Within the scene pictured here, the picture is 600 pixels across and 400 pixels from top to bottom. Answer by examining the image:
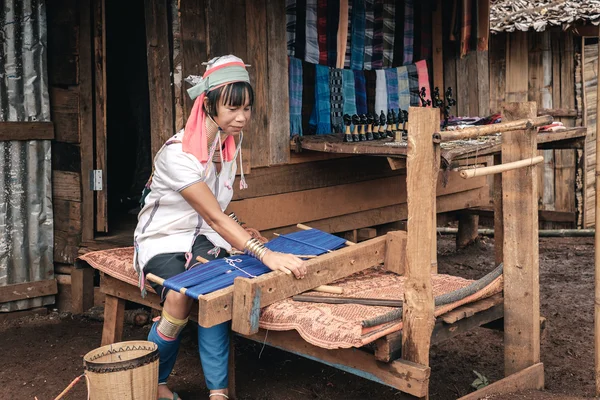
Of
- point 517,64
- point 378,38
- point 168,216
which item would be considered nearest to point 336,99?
point 378,38

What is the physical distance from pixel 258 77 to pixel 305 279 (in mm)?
2488

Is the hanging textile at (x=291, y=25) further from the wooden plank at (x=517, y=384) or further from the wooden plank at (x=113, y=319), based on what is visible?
the wooden plank at (x=517, y=384)

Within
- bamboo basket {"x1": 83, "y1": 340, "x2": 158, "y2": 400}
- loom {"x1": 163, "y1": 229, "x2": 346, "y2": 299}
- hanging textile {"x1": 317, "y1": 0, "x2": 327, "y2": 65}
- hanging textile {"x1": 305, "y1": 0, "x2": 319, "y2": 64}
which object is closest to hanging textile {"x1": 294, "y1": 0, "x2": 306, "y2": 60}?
hanging textile {"x1": 305, "y1": 0, "x2": 319, "y2": 64}

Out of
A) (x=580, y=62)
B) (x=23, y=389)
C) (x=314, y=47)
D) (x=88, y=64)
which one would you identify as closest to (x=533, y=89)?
(x=580, y=62)

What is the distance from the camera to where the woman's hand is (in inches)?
148

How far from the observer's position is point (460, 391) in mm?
4551

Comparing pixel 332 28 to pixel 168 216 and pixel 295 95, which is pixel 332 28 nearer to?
pixel 295 95

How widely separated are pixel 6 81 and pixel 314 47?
254 centimetres

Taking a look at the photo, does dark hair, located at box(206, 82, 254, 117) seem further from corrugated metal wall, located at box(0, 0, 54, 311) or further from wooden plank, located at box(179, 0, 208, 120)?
corrugated metal wall, located at box(0, 0, 54, 311)

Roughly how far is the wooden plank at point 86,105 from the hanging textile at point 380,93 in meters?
2.77

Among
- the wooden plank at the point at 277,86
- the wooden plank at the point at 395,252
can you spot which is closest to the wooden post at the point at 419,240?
the wooden plank at the point at 395,252

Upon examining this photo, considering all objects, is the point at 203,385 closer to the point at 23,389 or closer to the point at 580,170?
the point at 23,389

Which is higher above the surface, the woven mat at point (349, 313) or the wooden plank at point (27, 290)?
the woven mat at point (349, 313)

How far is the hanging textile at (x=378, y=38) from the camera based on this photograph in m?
7.16
